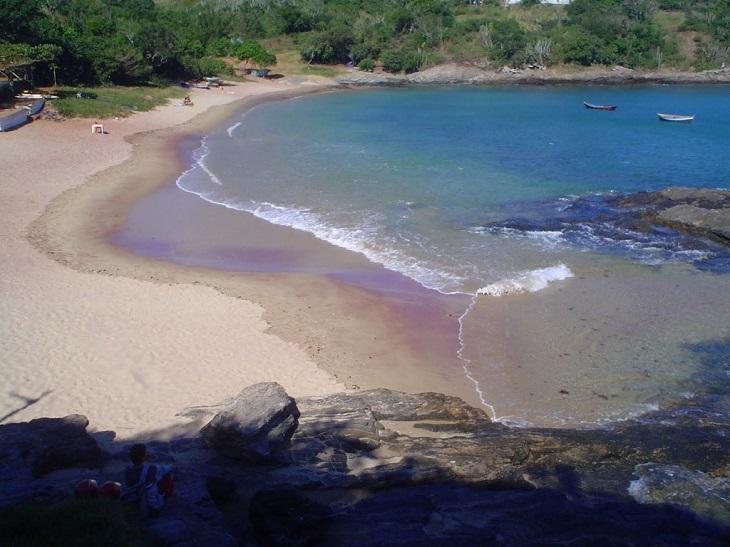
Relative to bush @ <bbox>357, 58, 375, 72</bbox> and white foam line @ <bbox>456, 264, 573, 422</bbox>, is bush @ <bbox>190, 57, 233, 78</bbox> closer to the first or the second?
bush @ <bbox>357, 58, 375, 72</bbox>

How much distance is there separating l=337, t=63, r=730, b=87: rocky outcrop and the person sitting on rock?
78.8 m

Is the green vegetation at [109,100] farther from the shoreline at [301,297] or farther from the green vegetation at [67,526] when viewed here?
the green vegetation at [67,526]

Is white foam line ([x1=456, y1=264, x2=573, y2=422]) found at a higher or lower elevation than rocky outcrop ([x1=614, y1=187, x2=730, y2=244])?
lower

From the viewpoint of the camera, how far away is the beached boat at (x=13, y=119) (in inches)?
1375

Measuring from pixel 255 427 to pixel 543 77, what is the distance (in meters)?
82.8

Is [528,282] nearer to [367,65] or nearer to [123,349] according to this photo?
[123,349]

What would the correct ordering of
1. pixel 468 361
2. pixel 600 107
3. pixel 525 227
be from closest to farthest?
pixel 468 361 < pixel 525 227 < pixel 600 107

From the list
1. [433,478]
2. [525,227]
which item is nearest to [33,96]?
[525,227]

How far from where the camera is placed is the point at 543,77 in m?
84.2

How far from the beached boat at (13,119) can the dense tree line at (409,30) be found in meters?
27.0

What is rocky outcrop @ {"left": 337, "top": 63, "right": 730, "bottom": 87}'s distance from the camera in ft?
275

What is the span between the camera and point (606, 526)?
789cm

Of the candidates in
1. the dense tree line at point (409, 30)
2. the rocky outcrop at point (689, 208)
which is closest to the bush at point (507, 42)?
the dense tree line at point (409, 30)

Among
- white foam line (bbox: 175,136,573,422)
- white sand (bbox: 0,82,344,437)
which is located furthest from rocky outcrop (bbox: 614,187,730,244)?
white sand (bbox: 0,82,344,437)
